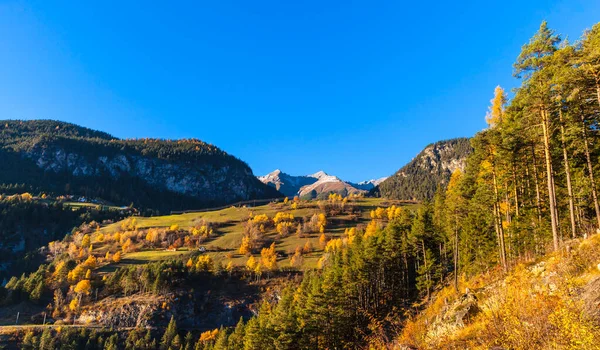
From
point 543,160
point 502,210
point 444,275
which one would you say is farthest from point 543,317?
point 444,275

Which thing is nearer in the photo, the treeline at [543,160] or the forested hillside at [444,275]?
the forested hillside at [444,275]

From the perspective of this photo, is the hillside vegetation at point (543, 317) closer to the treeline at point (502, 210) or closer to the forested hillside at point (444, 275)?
the forested hillside at point (444, 275)

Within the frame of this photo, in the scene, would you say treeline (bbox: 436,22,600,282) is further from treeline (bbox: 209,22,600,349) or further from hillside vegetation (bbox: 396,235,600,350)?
hillside vegetation (bbox: 396,235,600,350)

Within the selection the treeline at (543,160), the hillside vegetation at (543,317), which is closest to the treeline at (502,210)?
the treeline at (543,160)

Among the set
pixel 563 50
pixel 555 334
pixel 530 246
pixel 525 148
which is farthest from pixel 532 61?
pixel 555 334

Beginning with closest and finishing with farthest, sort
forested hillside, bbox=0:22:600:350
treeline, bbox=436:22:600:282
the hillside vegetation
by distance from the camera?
1. the hillside vegetation
2. forested hillside, bbox=0:22:600:350
3. treeline, bbox=436:22:600:282

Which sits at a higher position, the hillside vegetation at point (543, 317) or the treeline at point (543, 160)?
the treeline at point (543, 160)

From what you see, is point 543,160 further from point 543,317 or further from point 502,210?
point 543,317

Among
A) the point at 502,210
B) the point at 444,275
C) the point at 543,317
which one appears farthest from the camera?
the point at 444,275

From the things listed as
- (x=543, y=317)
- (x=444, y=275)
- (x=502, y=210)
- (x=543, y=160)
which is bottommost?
(x=444, y=275)

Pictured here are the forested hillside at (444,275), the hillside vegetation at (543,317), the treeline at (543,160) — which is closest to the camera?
the hillside vegetation at (543,317)

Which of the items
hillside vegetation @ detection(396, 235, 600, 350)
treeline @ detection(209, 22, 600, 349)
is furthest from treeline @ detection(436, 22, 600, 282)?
hillside vegetation @ detection(396, 235, 600, 350)

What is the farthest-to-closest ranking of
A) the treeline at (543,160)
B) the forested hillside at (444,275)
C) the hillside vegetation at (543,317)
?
the treeline at (543,160)
the forested hillside at (444,275)
the hillside vegetation at (543,317)

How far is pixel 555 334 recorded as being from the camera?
23.9ft
